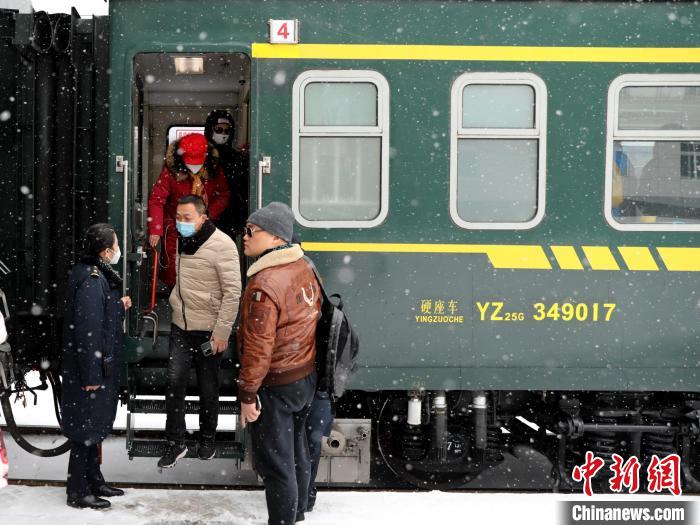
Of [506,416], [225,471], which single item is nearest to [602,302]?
[506,416]

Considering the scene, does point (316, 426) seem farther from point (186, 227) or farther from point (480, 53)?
point (480, 53)

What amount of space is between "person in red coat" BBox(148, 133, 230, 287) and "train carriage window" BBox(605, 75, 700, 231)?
3035mm

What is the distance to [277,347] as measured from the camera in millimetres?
4613

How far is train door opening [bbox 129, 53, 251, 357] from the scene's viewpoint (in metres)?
6.12

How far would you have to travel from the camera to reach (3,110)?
20.7 ft

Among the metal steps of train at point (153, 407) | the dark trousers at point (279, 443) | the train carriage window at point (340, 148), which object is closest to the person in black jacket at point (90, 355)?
the metal steps of train at point (153, 407)

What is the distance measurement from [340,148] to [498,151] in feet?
3.78

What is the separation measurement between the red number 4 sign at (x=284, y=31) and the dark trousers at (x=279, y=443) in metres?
2.50

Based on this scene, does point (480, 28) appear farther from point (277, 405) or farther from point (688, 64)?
point (277, 405)

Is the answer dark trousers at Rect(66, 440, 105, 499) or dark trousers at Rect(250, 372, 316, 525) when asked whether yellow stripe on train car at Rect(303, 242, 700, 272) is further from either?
dark trousers at Rect(66, 440, 105, 499)

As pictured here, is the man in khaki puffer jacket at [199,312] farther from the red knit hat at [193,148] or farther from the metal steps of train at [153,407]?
the red knit hat at [193,148]

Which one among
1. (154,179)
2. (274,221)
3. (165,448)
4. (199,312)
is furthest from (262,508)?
(154,179)

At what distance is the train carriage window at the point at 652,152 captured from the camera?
19.5 ft

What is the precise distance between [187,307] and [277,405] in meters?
1.31
